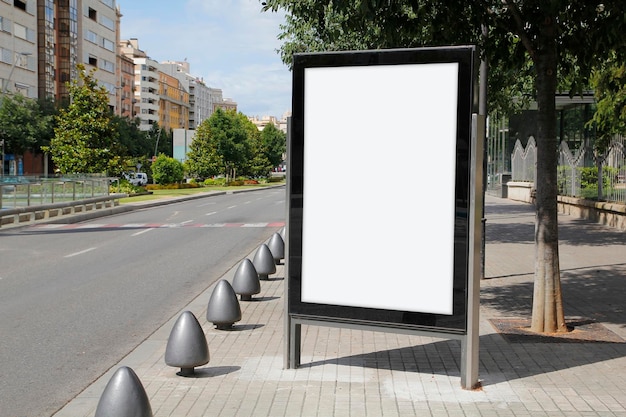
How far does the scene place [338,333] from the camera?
794cm

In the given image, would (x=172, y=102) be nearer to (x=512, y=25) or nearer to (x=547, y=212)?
(x=512, y=25)

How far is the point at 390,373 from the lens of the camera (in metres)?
6.24

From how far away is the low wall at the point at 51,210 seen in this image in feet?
84.1

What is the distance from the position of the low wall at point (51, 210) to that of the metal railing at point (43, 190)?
0.18 metres

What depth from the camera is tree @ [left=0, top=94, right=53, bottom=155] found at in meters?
60.4

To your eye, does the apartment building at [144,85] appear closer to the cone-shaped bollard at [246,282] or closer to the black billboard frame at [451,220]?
the cone-shaped bollard at [246,282]

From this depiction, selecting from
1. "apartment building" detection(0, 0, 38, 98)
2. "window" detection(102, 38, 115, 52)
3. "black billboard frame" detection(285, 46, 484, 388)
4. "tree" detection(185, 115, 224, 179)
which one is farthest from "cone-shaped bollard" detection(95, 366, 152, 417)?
"window" detection(102, 38, 115, 52)

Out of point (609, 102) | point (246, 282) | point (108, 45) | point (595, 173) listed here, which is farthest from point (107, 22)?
point (246, 282)

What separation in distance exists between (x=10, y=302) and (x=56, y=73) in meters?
77.5

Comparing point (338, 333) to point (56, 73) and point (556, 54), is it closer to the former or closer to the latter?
point (556, 54)

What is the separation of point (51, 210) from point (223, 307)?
22.5 meters

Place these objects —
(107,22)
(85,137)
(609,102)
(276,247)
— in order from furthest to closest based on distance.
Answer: (107,22) → (85,137) → (609,102) → (276,247)

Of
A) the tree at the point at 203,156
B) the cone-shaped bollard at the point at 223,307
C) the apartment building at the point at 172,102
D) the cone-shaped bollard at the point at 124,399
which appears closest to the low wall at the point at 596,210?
the cone-shaped bollard at the point at 223,307

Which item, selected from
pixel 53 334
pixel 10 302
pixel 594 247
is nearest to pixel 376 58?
pixel 53 334
